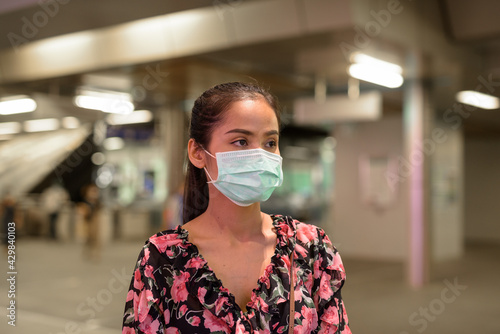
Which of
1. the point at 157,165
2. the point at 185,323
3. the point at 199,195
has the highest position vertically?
the point at 157,165

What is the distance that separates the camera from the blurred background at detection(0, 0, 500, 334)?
5938mm

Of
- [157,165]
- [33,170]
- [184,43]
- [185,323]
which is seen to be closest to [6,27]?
[184,43]

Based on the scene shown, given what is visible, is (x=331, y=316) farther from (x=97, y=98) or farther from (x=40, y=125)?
(x=40, y=125)

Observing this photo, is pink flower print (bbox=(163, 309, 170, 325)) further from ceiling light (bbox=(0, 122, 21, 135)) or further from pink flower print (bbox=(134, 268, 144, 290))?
ceiling light (bbox=(0, 122, 21, 135))

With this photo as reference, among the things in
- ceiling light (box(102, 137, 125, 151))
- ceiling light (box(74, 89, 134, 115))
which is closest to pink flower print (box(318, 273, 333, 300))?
ceiling light (box(74, 89, 134, 115))

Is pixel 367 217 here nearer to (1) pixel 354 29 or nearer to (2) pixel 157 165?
(1) pixel 354 29

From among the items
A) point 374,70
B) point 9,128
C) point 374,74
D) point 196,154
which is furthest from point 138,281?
point 9,128

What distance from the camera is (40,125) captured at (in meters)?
12.4

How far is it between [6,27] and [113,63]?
1547mm

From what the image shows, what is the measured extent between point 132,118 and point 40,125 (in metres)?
3.45

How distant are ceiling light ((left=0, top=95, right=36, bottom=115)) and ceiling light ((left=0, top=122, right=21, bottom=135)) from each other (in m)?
0.38

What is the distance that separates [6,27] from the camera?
629 centimetres

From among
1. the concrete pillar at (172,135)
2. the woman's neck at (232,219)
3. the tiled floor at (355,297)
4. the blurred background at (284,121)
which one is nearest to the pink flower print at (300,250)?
the woman's neck at (232,219)

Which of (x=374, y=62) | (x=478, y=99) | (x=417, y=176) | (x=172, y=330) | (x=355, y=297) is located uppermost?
(x=478, y=99)
